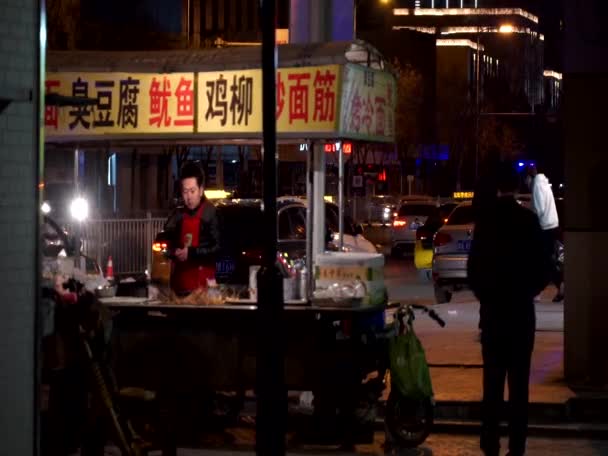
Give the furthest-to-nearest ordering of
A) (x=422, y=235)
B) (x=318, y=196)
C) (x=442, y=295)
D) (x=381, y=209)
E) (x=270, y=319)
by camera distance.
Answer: (x=381, y=209)
(x=422, y=235)
(x=442, y=295)
(x=318, y=196)
(x=270, y=319)

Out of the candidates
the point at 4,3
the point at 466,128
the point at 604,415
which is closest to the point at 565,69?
the point at 604,415

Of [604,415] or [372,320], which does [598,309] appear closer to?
[604,415]

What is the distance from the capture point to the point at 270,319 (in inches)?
321

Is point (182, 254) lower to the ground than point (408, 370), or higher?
higher

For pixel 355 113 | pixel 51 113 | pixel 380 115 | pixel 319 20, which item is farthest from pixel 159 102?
pixel 319 20

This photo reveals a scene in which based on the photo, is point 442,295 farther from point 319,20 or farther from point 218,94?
point 218,94

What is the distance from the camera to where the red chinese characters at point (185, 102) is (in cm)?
1095

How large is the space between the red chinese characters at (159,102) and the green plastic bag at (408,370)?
2.73m

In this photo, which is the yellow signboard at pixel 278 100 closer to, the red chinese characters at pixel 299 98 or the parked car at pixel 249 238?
the red chinese characters at pixel 299 98

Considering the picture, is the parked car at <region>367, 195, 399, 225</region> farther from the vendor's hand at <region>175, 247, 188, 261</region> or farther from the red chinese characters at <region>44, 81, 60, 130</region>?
the vendor's hand at <region>175, 247, 188, 261</region>

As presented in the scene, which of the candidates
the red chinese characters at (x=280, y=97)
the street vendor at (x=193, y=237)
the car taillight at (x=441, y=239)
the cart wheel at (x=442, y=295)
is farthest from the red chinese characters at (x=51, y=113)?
the cart wheel at (x=442, y=295)

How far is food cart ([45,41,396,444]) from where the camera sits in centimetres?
1030

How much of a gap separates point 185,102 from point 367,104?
1535mm

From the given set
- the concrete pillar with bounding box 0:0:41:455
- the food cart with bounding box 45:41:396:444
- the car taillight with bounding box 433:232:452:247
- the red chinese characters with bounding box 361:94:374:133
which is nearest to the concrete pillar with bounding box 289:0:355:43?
the food cart with bounding box 45:41:396:444
